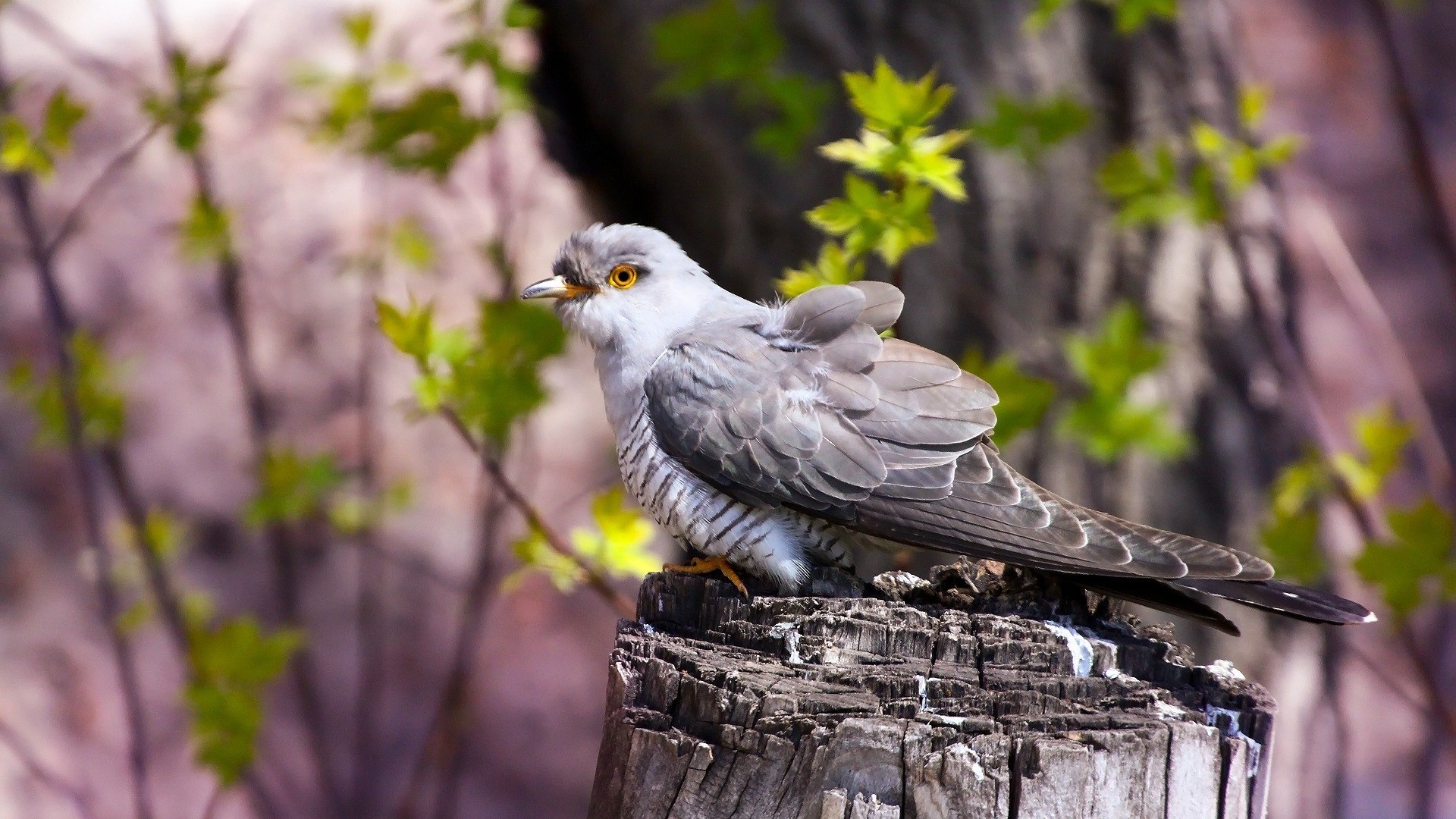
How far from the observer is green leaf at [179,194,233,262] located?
3.79 m

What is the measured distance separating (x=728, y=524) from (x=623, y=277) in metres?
0.70

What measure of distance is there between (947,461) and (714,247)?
2.49m

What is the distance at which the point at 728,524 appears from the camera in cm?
238

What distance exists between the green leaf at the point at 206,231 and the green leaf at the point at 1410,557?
3.69m

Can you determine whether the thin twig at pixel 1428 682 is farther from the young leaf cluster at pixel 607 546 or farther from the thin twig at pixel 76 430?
the thin twig at pixel 76 430

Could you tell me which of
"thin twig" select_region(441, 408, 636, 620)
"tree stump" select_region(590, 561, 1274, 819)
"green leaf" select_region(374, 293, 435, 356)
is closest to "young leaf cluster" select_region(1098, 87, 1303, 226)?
"tree stump" select_region(590, 561, 1274, 819)

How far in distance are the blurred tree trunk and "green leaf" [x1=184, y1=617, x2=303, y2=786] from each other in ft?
7.95

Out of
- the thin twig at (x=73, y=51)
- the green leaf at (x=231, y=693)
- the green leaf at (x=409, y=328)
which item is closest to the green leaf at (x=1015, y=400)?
the green leaf at (x=409, y=328)

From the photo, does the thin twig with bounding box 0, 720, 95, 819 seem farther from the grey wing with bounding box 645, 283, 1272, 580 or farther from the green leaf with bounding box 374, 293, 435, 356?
the grey wing with bounding box 645, 283, 1272, 580

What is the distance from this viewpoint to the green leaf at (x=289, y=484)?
3856mm

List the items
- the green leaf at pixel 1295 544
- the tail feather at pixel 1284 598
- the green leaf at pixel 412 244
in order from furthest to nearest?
the green leaf at pixel 412 244 → the green leaf at pixel 1295 544 → the tail feather at pixel 1284 598

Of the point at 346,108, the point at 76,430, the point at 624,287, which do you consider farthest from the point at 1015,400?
the point at 76,430

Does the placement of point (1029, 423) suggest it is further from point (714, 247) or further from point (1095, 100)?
point (714, 247)

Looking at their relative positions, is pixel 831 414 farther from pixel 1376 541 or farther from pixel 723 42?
pixel 1376 541
